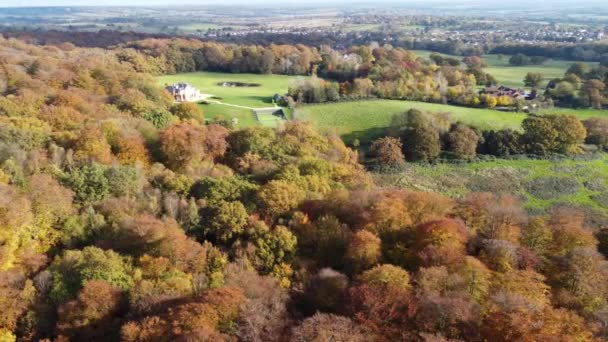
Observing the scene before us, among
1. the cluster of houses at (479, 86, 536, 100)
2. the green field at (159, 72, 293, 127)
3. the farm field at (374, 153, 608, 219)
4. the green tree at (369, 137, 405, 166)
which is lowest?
the farm field at (374, 153, 608, 219)

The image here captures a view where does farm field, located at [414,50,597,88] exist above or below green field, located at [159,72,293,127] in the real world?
above

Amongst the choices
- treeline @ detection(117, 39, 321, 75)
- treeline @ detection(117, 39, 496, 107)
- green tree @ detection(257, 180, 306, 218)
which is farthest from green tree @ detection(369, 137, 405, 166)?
treeline @ detection(117, 39, 321, 75)

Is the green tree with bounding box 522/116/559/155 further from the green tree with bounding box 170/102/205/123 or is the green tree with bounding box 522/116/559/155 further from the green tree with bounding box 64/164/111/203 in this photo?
the green tree with bounding box 64/164/111/203

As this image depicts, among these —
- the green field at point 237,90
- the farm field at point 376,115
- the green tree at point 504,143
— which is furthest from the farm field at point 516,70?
the green field at point 237,90

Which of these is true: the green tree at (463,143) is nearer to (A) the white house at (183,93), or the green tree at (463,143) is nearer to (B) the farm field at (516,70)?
(B) the farm field at (516,70)

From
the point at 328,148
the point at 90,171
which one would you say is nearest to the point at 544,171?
the point at 328,148

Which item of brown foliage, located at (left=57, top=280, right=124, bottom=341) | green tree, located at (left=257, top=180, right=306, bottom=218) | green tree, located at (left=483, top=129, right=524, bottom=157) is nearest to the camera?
brown foliage, located at (left=57, top=280, right=124, bottom=341)
